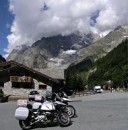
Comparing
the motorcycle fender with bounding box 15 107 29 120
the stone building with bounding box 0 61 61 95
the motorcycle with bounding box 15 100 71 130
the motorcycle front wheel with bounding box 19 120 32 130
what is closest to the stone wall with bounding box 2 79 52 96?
the stone building with bounding box 0 61 61 95

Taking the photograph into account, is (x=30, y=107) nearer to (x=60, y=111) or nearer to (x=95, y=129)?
(x=60, y=111)

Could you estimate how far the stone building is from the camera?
56625 millimetres

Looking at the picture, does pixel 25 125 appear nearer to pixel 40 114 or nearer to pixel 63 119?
pixel 40 114

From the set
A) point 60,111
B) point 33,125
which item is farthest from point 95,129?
point 33,125

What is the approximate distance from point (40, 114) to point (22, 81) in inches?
1645

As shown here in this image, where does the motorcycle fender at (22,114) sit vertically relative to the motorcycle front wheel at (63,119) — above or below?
above

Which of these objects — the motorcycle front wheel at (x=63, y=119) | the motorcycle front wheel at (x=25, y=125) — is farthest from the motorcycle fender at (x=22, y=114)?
the motorcycle front wheel at (x=63, y=119)

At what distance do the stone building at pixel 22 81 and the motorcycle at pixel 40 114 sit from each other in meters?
41.1

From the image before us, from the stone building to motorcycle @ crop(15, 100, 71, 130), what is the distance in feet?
135

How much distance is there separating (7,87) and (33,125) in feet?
139

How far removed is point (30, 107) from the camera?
15547mm

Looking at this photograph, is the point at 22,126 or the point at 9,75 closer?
the point at 22,126

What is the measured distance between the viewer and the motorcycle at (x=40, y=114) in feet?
48.8

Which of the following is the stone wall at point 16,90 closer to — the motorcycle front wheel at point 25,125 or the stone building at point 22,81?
the stone building at point 22,81
